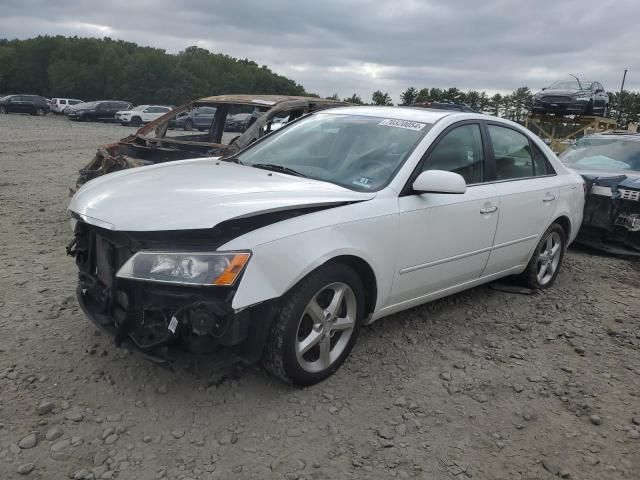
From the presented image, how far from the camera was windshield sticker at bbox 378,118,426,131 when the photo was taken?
12.8 feet

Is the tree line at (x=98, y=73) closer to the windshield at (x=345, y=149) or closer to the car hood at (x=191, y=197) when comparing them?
the windshield at (x=345, y=149)

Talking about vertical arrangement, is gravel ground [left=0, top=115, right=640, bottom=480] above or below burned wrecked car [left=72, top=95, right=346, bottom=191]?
below

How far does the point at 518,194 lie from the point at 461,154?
72 cm

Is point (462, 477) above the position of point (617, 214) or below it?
below

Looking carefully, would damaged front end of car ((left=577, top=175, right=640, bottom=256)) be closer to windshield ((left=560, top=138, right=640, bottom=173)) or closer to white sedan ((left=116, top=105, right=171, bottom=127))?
windshield ((left=560, top=138, right=640, bottom=173))

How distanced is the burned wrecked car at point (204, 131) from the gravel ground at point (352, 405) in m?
2.40

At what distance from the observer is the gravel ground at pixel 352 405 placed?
2615 millimetres

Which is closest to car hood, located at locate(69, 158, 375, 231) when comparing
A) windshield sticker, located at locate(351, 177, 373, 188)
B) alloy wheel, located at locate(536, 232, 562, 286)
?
windshield sticker, located at locate(351, 177, 373, 188)

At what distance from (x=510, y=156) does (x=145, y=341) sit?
126 inches

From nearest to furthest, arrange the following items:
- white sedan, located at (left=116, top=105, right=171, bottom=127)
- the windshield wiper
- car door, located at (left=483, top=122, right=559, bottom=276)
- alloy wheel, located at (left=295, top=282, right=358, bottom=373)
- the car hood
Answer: the car hood → alloy wheel, located at (left=295, top=282, right=358, bottom=373) → the windshield wiper → car door, located at (left=483, top=122, right=559, bottom=276) → white sedan, located at (left=116, top=105, right=171, bottom=127)

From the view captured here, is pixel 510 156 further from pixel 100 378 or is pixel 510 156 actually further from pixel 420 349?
pixel 100 378

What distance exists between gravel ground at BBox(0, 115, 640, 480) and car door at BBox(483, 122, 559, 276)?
551 mm

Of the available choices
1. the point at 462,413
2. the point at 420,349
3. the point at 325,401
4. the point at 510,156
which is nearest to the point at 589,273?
the point at 510,156

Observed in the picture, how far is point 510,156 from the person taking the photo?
4.58 metres
